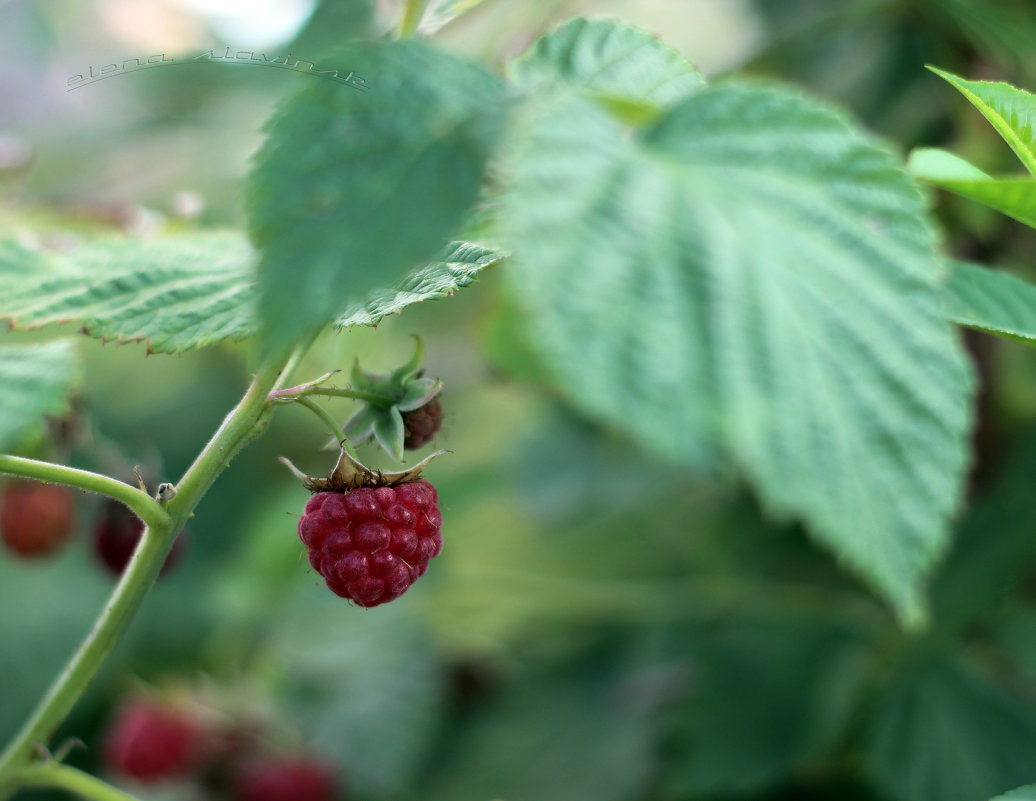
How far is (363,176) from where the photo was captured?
491mm

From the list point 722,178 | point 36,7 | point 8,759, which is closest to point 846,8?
point 722,178

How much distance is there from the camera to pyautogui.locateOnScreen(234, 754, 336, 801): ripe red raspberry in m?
1.84

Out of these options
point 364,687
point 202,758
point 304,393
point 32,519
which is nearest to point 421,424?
point 304,393

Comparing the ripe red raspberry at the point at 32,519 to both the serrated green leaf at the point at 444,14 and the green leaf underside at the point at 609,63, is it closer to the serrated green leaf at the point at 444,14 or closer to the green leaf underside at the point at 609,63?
the serrated green leaf at the point at 444,14

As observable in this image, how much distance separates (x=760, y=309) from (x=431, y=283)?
0.26m

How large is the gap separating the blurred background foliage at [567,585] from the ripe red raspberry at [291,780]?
0.06 meters

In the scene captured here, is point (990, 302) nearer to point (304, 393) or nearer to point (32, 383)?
point (304, 393)

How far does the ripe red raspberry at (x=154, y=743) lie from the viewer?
5.88 ft

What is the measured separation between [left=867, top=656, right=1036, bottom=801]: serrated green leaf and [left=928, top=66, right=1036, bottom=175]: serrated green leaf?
95 cm

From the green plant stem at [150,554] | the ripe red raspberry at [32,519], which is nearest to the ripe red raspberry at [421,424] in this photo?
the green plant stem at [150,554]

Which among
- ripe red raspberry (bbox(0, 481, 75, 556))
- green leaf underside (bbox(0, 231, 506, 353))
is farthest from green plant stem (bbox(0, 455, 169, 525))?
ripe red raspberry (bbox(0, 481, 75, 556))

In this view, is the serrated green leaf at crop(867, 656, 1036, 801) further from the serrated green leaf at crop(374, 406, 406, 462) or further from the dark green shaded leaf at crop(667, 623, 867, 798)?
the serrated green leaf at crop(374, 406, 406, 462)

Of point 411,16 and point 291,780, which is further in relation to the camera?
point 291,780

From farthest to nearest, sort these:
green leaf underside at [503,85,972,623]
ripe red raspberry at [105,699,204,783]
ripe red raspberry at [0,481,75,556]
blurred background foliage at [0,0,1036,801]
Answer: ripe red raspberry at [105,699,204,783] → blurred background foliage at [0,0,1036,801] → ripe red raspberry at [0,481,75,556] → green leaf underside at [503,85,972,623]
